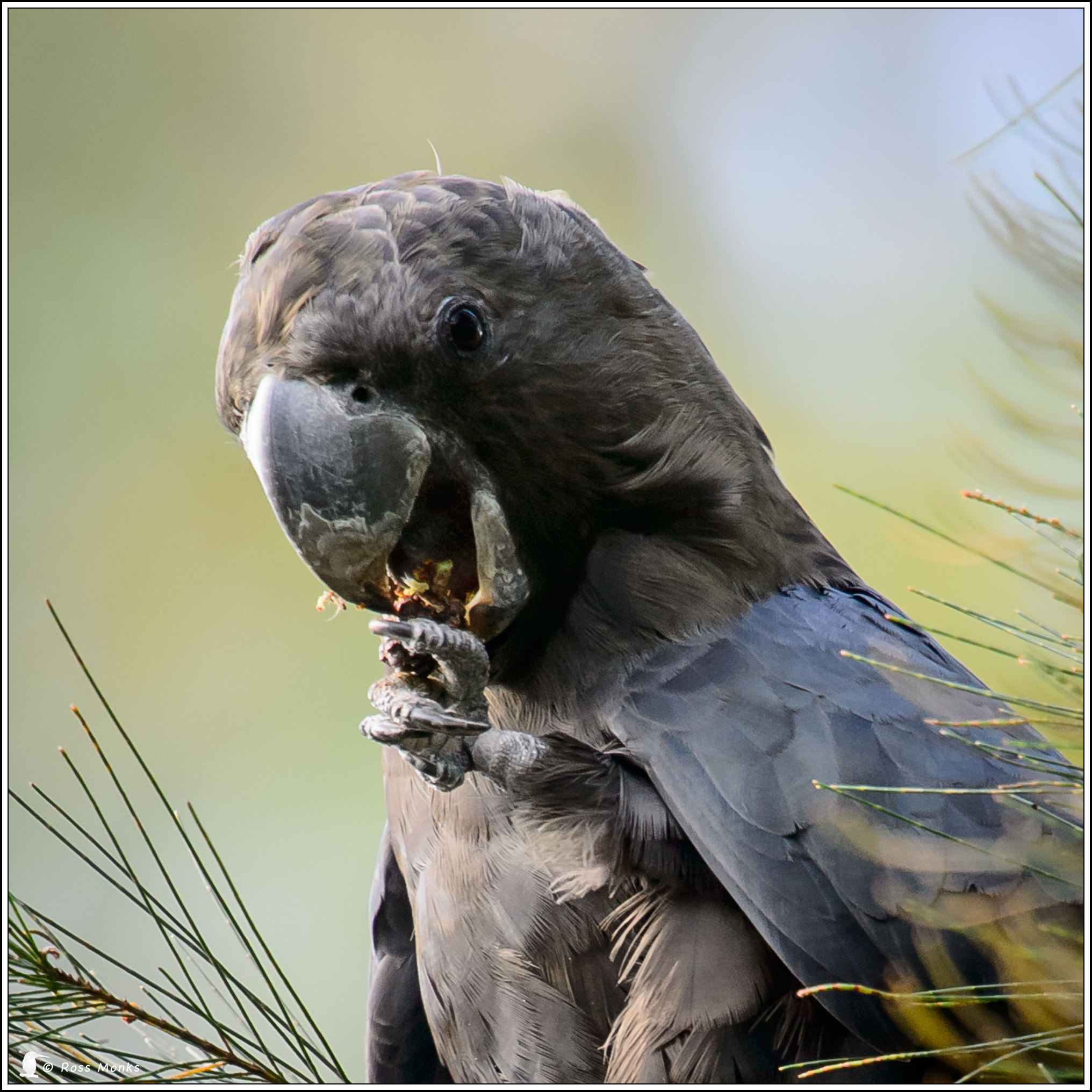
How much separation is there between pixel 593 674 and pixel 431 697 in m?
0.29

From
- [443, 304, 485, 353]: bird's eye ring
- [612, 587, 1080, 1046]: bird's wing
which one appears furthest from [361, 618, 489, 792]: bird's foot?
[443, 304, 485, 353]: bird's eye ring

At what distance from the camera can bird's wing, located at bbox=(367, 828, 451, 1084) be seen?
92.1 inches

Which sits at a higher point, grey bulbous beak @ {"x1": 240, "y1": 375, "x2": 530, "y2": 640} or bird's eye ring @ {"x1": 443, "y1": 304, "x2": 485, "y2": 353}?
bird's eye ring @ {"x1": 443, "y1": 304, "x2": 485, "y2": 353}

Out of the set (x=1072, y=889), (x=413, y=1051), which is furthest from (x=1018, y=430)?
(x=413, y=1051)

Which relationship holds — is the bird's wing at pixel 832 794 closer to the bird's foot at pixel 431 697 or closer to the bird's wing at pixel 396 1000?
the bird's foot at pixel 431 697

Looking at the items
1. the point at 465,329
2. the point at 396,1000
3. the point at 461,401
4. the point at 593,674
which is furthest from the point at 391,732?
the point at 396,1000

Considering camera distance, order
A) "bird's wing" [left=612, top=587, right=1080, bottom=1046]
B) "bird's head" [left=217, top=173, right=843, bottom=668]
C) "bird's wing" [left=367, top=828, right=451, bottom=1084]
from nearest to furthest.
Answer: "bird's wing" [left=612, top=587, right=1080, bottom=1046]
"bird's head" [left=217, top=173, right=843, bottom=668]
"bird's wing" [left=367, top=828, right=451, bottom=1084]

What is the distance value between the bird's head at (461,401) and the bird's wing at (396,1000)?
76 cm

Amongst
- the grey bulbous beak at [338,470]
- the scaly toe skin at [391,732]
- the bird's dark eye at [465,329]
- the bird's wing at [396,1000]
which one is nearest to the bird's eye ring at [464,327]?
the bird's dark eye at [465,329]

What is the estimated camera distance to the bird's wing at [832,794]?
1.64m

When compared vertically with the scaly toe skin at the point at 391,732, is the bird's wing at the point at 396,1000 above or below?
below

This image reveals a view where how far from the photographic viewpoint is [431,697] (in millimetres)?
1790

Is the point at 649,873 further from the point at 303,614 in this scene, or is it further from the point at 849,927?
the point at 303,614

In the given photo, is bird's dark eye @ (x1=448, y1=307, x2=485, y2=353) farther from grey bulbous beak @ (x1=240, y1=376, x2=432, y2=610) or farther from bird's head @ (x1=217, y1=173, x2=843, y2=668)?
grey bulbous beak @ (x1=240, y1=376, x2=432, y2=610)
